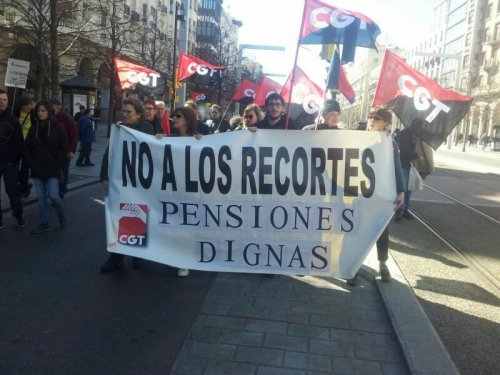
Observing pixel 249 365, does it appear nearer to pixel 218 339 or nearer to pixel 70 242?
pixel 218 339

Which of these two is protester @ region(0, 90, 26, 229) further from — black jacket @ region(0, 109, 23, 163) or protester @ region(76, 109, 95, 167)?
protester @ region(76, 109, 95, 167)

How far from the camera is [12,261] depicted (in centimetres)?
556

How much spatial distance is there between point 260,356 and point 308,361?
0.33m

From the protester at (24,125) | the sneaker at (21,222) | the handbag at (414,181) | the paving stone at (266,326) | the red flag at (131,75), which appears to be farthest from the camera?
the red flag at (131,75)

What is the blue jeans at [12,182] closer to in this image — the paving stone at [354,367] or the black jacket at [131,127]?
the black jacket at [131,127]

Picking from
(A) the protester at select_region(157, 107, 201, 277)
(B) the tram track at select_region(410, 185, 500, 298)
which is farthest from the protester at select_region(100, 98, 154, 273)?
(B) the tram track at select_region(410, 185, 500, 298)

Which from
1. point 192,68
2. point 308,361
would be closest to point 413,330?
point 308,361

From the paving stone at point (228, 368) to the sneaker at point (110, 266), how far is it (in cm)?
226

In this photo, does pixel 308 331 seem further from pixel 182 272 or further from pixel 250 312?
pixel 182 272

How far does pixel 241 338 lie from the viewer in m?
3.81

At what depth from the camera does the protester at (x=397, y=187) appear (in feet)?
15.0

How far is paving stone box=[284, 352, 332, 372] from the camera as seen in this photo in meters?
3.41

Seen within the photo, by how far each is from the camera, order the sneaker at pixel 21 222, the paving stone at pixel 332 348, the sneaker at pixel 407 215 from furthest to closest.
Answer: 1. the sneaker at pixel 407 215
2. the sneaker at pixel 21 222
3. the paving stone at pixel 332 348

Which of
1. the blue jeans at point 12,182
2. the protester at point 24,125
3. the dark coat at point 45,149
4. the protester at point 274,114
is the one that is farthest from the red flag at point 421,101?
the protester at point 24,125
